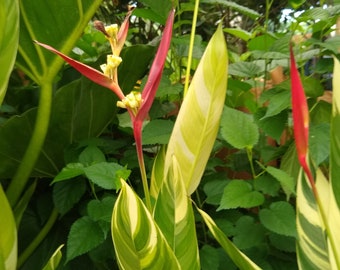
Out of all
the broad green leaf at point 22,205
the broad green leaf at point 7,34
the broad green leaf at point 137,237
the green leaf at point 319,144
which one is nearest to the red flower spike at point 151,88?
the broad green leaf at point 137,237

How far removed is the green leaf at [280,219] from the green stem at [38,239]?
356 millimetres

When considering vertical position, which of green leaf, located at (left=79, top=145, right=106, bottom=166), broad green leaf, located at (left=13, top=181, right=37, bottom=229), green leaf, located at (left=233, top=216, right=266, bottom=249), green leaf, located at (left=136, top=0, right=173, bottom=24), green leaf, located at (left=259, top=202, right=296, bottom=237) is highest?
green leaf, located at (left=136, top=0, right=173, bottom=24)

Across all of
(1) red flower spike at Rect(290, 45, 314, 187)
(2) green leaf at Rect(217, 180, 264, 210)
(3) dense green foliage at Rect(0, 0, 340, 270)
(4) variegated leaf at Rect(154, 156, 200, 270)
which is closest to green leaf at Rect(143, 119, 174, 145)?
(3) dense green foliage at Rect(0, 0, 340, 270)

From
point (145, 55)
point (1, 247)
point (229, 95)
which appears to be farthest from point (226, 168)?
point (1, 247)

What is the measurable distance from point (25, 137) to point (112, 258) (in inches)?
9.3

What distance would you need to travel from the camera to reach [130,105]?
393mm

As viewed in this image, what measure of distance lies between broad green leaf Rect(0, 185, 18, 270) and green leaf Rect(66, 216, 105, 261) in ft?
0.29

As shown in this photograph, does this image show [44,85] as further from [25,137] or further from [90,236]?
[90,236]

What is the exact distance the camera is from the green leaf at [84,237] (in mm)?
581

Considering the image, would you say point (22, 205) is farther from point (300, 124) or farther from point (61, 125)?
point (300, 124)

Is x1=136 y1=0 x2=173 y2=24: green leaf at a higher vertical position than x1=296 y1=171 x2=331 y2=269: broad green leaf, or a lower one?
higher

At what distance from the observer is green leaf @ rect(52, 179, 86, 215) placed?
27.4 inches

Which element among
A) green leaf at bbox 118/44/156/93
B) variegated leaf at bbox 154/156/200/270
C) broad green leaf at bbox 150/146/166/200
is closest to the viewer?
variegated leaf at bbox 154/156/200/270

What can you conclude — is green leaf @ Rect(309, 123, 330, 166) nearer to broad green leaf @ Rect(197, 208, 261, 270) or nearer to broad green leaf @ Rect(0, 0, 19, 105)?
broad green leaf @ Rect(197, 208, 261, 270)
